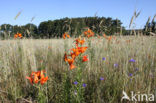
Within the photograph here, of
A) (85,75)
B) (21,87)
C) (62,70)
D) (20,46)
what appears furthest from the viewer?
(20,46)

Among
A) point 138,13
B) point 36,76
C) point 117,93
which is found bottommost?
point 117,93

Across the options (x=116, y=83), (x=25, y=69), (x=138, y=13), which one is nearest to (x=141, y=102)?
(x=116, y=83)

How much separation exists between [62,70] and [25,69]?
2.20 feet

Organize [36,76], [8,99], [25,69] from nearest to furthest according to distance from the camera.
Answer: [36,76] < [8,99] < [25,69]

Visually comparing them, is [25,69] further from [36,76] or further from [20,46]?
[36,76]

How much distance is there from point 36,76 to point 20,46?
2.31 m

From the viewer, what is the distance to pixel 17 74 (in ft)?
7.07

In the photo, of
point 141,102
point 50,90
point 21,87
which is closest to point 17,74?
point 21,87

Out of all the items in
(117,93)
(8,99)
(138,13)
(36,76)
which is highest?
(138,13)

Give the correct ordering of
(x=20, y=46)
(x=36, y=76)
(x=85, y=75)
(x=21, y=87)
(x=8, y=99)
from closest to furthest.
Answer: (x=36, y=76)
(x=8, y=99)
(x=21, y=87)
(x=85, y=75)
(x=20, y=46)

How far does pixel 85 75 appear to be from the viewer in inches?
75.6

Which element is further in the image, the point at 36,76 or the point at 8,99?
the point at 8,99

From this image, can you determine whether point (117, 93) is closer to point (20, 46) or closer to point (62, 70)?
point (62, 70)

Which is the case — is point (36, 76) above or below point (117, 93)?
above
